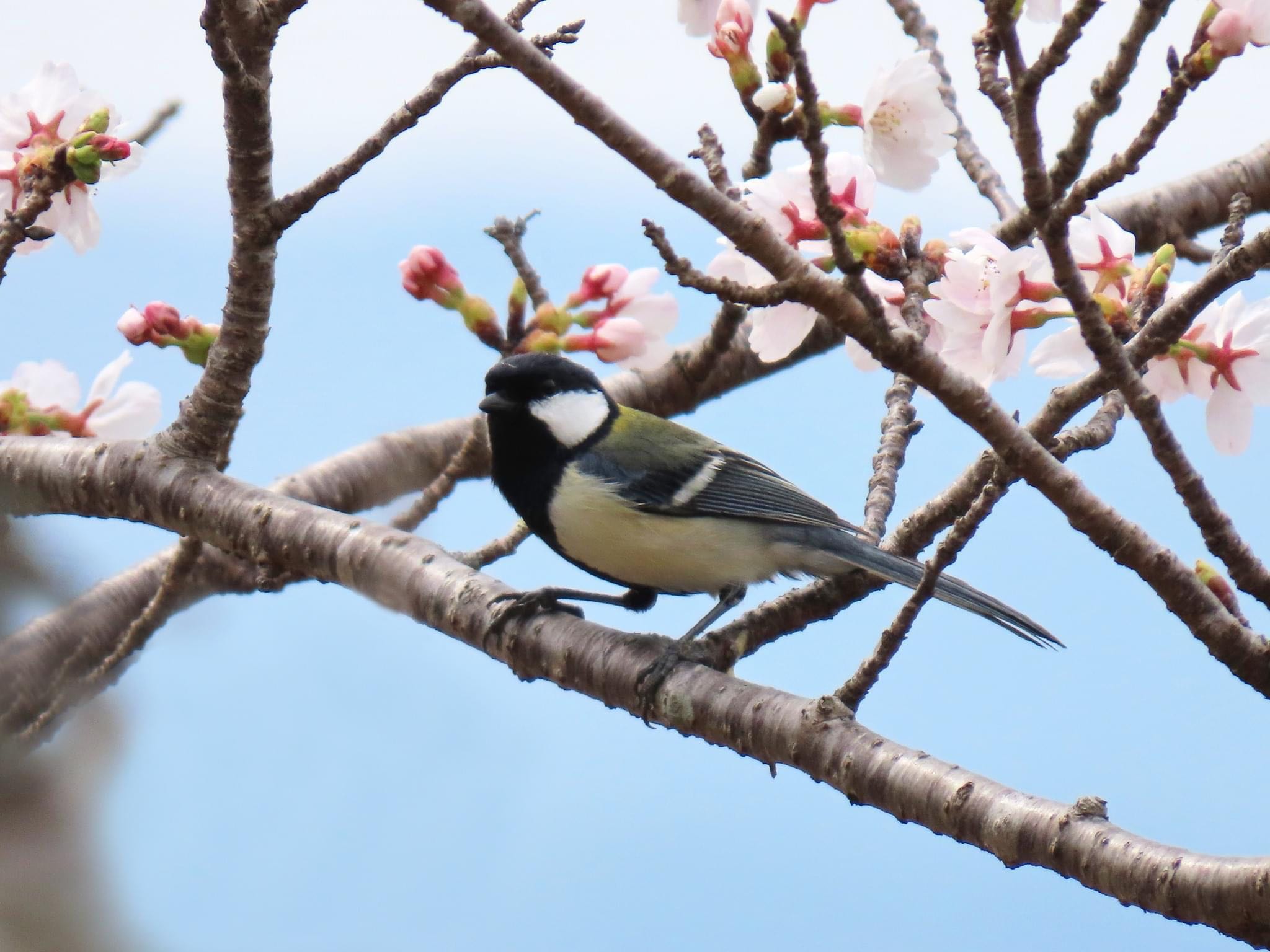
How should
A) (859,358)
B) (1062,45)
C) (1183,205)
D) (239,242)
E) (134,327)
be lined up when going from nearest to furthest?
(1062,45)
(239,242)
(859,358)
(134,327)
(1183,205)

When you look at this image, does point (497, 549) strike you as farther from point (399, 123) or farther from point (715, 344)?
point (399, 123)

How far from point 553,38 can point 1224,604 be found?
3.63 feet

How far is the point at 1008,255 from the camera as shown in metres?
1.42

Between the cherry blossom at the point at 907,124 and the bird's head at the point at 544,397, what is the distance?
831mm

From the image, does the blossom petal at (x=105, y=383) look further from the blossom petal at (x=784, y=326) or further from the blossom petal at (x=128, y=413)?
the blossom petal at (x=784, y=326)

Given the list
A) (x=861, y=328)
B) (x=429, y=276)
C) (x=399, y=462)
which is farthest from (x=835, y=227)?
(x=399, y=462)

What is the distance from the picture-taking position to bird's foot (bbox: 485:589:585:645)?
1851mm

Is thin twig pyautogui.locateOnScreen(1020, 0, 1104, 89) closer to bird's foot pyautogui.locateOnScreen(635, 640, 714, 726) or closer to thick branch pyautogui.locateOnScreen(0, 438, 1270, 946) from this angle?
thick branch pyautogui.locateOnScreen(0, 438, 1270, 946)

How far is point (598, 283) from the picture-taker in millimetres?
2037

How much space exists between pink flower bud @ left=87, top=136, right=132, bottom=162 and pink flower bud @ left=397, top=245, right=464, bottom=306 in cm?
44

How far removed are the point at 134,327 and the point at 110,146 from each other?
0.97ft

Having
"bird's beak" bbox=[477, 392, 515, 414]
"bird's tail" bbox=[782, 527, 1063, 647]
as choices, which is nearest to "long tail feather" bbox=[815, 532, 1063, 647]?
"bird's tail" bbox=[782, 527, 1063, 647]

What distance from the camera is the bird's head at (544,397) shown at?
2.36 metres

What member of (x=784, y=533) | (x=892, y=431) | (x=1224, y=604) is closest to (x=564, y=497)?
(x=784, y=533)
